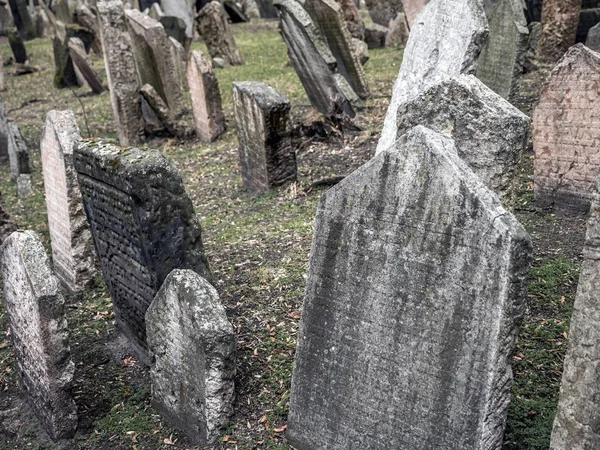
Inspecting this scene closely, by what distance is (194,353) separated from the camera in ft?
13.0

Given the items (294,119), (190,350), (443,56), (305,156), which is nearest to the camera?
(190,350)

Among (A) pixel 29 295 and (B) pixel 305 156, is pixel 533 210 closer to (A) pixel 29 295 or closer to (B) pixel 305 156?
(B) pixel 305 156

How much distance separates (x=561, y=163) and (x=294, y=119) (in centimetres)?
474

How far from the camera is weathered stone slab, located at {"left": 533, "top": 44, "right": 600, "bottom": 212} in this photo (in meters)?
5.58

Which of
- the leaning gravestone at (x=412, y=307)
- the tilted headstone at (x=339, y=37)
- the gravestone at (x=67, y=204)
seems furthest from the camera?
the tilted headstone at (x=339, y=37)

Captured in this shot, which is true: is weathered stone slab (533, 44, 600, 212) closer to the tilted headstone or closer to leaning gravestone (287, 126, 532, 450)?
leaning gravestone (287, 126, 532, 450)

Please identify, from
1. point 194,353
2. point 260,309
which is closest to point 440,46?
point 260,309

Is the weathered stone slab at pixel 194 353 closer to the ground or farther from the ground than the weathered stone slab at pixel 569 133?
closer to the ground

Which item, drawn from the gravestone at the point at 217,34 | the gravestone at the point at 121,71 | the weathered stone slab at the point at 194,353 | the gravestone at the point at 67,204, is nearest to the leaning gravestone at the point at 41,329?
the weathered stone slab at the point at 194,353

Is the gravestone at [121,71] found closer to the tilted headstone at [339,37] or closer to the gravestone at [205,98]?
the gravestone at [205,98]

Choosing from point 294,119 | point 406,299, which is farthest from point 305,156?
point 406,299

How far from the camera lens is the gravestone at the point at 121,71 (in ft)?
32.8

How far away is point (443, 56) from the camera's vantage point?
5926 mm

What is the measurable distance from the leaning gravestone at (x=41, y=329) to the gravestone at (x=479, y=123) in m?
2.45
